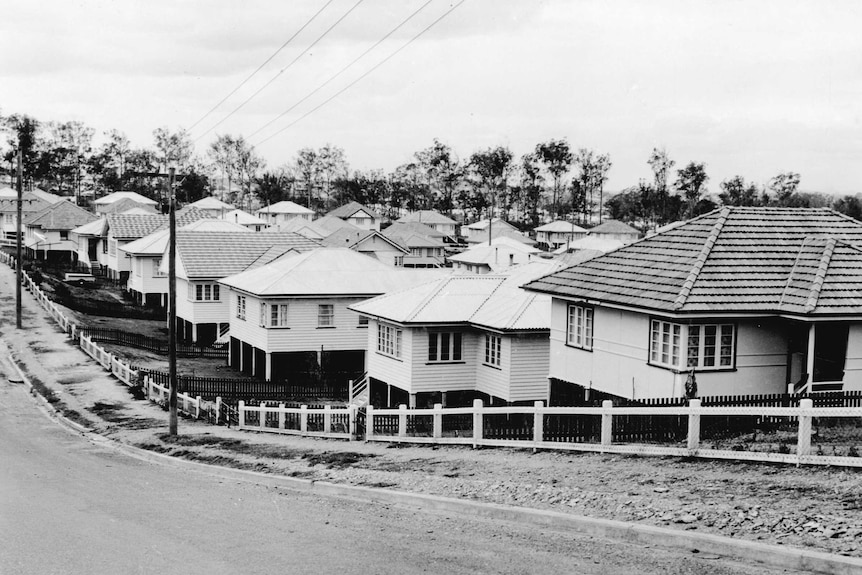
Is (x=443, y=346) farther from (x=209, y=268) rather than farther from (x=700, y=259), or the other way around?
(x=209, y=268)

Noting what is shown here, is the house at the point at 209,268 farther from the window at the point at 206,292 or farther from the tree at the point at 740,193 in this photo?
the tree at the point at 740,193

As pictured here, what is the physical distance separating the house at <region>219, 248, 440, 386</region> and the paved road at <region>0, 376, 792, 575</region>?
2513 centimetres

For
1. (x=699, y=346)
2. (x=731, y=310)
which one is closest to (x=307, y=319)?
(x=699, y=346)

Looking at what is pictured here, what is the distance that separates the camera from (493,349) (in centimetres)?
3638

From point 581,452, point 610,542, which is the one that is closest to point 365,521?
point 610,542

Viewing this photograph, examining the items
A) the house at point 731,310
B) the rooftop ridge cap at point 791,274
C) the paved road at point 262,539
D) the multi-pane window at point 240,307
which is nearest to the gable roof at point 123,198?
the multi-pane window at point 240,307

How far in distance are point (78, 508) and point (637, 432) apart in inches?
430

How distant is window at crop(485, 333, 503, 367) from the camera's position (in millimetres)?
36000

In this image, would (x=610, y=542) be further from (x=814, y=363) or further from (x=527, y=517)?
(x=814, y=363)

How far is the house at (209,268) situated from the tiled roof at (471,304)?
18.5m

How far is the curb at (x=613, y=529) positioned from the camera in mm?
11953

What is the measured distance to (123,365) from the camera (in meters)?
41.7

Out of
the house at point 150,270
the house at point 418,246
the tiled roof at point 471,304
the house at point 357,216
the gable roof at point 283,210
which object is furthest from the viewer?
the gable roof at point 283,210

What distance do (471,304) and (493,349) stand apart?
6.87ft
